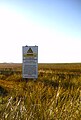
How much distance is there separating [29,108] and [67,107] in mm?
499

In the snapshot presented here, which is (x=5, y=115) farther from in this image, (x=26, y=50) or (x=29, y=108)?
(x=26, y=50)

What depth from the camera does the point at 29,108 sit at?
3859mm

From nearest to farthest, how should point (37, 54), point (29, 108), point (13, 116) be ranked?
point (13, 116) → point (29, 108) → point (37, 54)

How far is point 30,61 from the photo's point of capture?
1562 centimetres

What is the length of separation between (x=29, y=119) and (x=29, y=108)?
0.43 meters

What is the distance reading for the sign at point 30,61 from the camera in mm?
15508

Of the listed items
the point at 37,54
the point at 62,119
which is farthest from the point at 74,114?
the point at 37,54

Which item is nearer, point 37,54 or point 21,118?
point 21,118

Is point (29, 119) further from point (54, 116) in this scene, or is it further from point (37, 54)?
point (37, 54)

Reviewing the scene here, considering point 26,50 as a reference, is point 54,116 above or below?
below

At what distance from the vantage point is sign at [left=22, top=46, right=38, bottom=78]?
1551 centimetres

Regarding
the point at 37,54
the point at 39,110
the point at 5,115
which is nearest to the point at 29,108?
the point at 39,110

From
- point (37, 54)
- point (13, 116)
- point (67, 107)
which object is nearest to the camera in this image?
point (13, 116)

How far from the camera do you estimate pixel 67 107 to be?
3613mm
